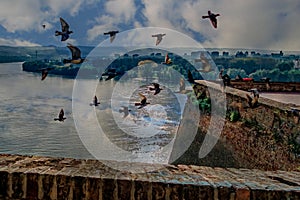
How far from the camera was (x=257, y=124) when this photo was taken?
26.9 feet

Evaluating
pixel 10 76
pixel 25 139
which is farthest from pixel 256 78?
pixel 10 76

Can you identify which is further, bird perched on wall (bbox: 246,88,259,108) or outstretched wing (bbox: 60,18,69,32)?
bird perched on wall (bbox: 246,88,259,108)

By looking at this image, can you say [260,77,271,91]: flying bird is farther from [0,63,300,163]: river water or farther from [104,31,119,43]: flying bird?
[104,31,119,43]: flying bird

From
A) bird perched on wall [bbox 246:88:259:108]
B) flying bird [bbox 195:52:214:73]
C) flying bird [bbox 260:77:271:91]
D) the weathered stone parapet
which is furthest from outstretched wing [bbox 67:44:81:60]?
flying bird [bbox 260:77:271:91]

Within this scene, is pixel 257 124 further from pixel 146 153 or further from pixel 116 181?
pixel 146 153

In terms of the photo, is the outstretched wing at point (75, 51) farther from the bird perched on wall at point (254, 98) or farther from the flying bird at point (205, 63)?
the bird perched on wall at point (254, 98)

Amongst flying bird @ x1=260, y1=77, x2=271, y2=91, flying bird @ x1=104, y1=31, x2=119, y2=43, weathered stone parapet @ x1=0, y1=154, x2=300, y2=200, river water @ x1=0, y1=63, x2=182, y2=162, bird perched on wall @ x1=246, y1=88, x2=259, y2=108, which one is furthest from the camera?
river water @ x1=0, y1=63, x2=182, y2=162

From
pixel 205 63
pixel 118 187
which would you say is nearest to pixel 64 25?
pixel 118 187

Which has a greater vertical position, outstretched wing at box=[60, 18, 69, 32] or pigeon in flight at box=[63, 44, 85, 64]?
outstretched wing at box=[60, 18, 69, 32]

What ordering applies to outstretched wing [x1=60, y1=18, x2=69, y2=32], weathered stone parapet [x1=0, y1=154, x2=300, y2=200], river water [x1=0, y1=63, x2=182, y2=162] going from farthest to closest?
river water [x1=0, y1=63, x2=182, y2=162], outstretched wing [x1=60, y1=18, x2=69, y2=32], weathered stone parapet [x1=0, y1=154, x2=300, y2=200]

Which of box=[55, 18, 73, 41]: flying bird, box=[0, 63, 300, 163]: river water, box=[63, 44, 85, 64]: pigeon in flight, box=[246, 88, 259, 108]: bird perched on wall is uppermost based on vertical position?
box=[55, 18, 73, 41]: flying bird

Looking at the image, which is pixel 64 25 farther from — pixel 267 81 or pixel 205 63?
pixel 267 81

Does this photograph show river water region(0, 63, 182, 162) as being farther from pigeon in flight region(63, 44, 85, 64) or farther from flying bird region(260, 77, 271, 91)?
pigeon in flight region(63, 44, 85, 64)

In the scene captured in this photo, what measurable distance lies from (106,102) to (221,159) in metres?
19.8
